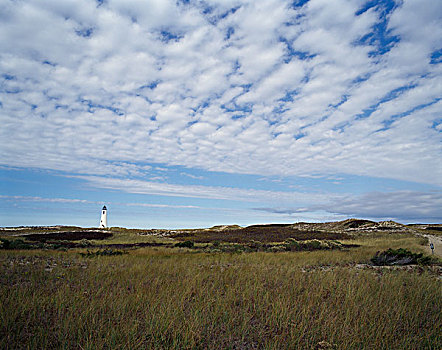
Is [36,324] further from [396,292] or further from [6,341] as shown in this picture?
[396,292]

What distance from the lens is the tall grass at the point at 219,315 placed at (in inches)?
182

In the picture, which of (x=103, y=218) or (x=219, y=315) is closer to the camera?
(x=219, y=315)

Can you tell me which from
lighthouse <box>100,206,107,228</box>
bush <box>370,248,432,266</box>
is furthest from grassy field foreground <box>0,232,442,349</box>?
lighthouse <box>100,206,107,228</box>

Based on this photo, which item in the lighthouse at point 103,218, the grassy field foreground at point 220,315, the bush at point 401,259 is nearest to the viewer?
the grassy field foreground at point 220,315

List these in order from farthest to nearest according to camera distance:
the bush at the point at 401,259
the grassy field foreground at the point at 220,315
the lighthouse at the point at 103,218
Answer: the lighthouse at the point at 103,218 → the bush at the point at 401,259 → the grassy field foreground at the point at 220,315

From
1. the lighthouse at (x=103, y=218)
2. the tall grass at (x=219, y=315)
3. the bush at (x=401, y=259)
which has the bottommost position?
the bush at (x=401, y=259)

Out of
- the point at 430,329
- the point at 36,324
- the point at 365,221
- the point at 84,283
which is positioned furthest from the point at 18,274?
the point at 365,221

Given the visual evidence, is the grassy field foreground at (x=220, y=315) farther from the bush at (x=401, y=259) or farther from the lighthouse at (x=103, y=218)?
the lighthouse at (x=103, y=218)

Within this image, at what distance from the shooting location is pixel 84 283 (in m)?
7.98

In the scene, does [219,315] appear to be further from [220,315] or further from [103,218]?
[103,218]

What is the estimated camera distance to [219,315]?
5648 mm

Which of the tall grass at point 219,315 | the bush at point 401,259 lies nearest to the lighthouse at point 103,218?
the tall grass at point 219,315

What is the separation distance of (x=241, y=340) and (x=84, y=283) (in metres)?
5.45

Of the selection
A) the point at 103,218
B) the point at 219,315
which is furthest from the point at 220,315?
the point at 103,218
